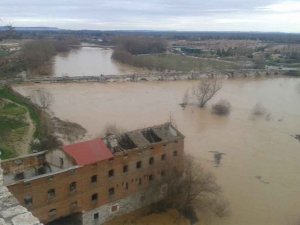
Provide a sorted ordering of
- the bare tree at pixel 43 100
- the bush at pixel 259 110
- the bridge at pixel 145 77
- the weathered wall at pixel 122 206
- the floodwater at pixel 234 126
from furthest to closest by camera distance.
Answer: the bridge at pixel 145 77, the bush at pixel 259 110, the bare tree at pixel 43 100, the floodwater at pixel 234 126, the weathered wall at pixel 122 206

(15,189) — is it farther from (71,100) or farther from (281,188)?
(71,100)

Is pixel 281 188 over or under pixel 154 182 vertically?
under

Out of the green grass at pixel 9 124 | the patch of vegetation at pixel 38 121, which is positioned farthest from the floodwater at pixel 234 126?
the green grass at pixel 9 124

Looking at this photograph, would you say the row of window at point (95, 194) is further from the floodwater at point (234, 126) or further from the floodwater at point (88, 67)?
the floodwater at point (88, 67)

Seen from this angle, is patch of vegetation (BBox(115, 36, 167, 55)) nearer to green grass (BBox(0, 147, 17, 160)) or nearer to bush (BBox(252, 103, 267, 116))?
bush (BBox(252, 103, 267, 116))

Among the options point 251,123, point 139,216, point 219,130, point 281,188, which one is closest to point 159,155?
point 139,216

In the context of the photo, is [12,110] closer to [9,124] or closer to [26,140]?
[9,124]

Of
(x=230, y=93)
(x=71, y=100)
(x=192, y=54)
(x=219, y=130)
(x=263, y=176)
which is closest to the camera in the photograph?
(x=263, y=176)
